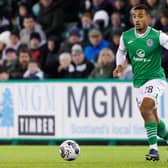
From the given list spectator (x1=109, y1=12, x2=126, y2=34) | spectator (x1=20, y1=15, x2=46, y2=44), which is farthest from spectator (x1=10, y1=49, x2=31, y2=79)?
spectator (x1=109, y1=12, x2=126, y2=34)

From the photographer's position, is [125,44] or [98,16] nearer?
[125,44]

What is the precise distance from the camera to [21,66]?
792 inches

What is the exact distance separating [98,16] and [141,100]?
8294 millimetres

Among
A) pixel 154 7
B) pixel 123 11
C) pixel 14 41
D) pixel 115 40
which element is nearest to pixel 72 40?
A: pixel 115 40

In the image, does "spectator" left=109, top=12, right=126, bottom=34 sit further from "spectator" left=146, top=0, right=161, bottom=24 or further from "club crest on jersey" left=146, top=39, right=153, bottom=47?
"club crest on jersey" left=146, top=39, right=153, bottom=47

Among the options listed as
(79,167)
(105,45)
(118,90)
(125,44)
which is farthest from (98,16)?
(79,167)

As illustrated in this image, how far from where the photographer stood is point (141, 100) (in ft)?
42.4

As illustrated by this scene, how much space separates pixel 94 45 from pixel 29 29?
258 cm

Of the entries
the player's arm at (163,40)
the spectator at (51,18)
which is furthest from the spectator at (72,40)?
the player's arm at (163,40)

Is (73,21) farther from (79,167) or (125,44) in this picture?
(79,167)

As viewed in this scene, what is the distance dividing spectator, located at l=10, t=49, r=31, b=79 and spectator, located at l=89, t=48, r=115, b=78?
1819 mm

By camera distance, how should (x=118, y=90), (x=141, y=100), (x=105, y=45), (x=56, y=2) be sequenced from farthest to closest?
1. (x=56, y=2)
2. (x=105, y=45)
3. (x=118, y=90)
4. (x=141, y=100)

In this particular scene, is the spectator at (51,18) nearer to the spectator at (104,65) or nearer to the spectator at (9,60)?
the spectator at (9,60)

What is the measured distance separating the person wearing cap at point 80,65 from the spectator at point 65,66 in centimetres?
11
